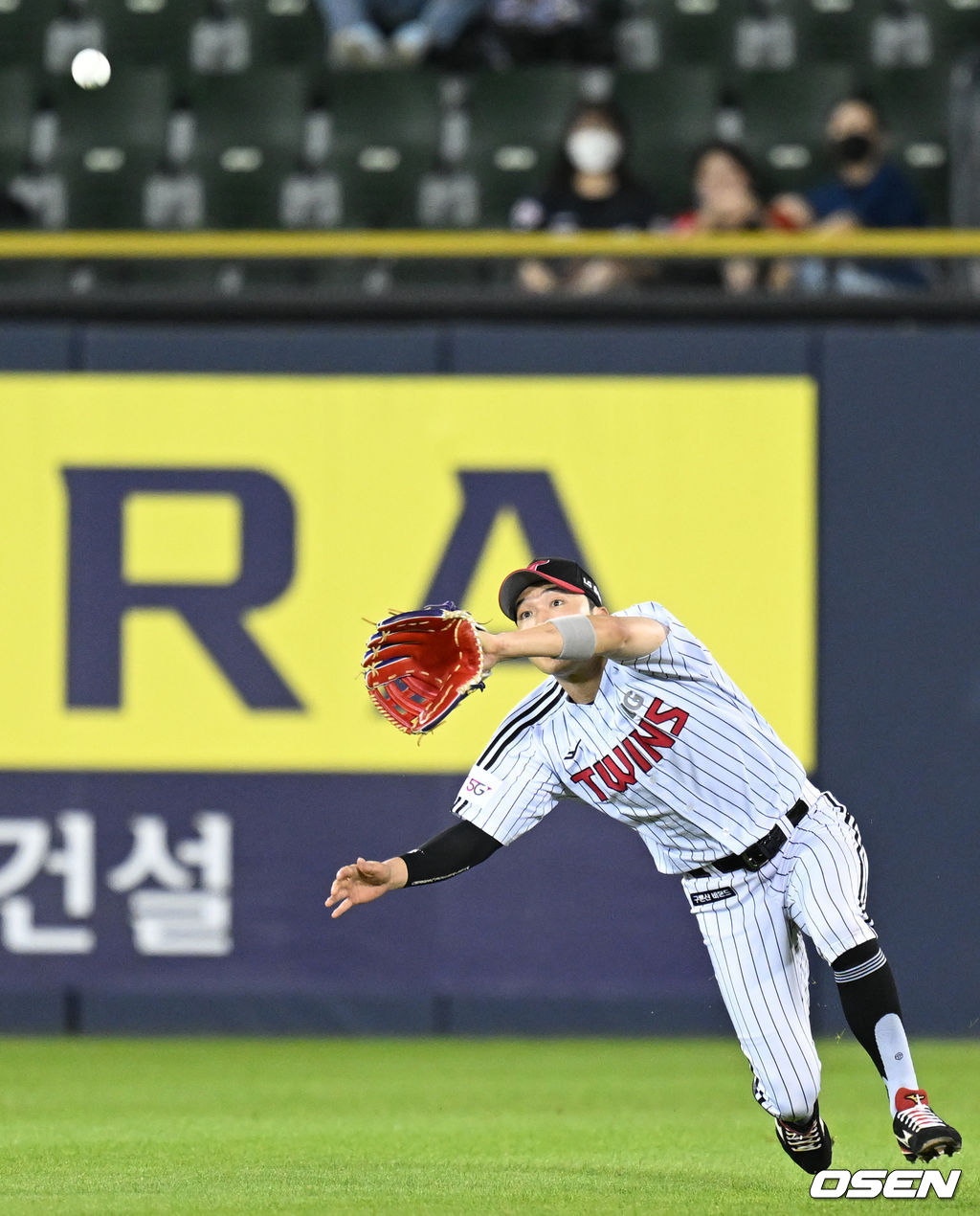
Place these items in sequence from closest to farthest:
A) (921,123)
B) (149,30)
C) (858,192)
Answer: (858,192)
(921,123)
(149,30)

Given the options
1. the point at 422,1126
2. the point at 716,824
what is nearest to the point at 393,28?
the point at 422,1126

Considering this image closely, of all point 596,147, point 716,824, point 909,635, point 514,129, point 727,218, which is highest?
point 514,129

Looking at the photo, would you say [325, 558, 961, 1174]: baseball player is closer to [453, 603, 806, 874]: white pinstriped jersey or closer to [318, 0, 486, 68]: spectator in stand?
[453, 603, 806, 874]: white pinstriped jersey

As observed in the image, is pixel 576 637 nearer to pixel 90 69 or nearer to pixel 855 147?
pixel 855 147

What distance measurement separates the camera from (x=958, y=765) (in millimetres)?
9219

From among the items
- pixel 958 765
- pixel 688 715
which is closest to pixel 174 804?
pixel 958 765

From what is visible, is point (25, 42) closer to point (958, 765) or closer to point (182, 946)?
point (182, 946)

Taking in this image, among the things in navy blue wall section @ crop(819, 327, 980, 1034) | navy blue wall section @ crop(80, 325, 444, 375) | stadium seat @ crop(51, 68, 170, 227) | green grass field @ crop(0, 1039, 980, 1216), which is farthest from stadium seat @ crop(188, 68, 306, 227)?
green grass field @ crop(0, 1039, 980, 1216)

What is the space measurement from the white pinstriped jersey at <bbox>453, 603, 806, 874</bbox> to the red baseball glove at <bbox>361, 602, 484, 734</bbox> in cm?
66

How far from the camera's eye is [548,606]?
197 inches

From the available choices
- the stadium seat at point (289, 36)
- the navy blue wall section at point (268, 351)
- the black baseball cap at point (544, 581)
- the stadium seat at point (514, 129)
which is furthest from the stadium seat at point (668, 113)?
the black baseball cap at point (544, 581)

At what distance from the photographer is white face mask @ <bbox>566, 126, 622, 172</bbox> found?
986 centimetres

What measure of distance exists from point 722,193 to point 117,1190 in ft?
19.2

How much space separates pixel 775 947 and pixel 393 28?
7000 mm
